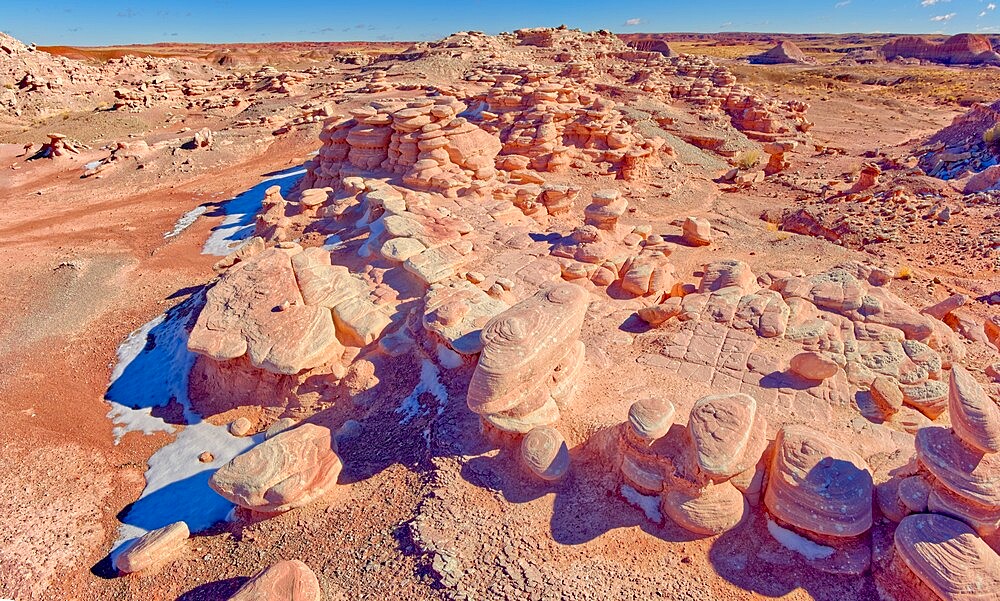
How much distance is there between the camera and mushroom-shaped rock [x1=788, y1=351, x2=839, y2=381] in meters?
6.34

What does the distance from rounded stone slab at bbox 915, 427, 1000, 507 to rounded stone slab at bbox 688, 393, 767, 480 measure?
1307mm

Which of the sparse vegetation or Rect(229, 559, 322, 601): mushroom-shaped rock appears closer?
Rect(229, 559, 322, 601): mushroom-shaped rock

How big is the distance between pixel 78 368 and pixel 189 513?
5.13 m

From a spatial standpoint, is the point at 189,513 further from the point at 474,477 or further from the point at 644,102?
the point at 644,102

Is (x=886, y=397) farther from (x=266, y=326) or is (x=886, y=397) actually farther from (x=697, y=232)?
(x=266, y=326)

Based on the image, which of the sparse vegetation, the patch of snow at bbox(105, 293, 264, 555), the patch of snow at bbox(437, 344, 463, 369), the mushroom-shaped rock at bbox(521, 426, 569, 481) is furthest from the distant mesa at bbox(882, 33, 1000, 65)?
the patch of snow at bbox(105, 293, 264, 555)

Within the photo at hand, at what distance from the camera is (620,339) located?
782 centimetres

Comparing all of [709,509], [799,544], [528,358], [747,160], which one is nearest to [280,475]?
[528,358]

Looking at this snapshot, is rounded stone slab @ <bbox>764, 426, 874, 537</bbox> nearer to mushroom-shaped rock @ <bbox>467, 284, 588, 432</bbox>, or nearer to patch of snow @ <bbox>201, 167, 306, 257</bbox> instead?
mushroom-shaped rock @ <bbox>467, 284, 588, 432</bbox>

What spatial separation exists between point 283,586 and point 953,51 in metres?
81.8

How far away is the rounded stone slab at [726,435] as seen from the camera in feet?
15.4

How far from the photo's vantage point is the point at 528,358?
576cm

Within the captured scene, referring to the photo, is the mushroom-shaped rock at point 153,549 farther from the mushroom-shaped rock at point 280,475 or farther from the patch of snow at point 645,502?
the patch of snow at point 645,502

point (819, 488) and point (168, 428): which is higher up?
point (819, 488)
